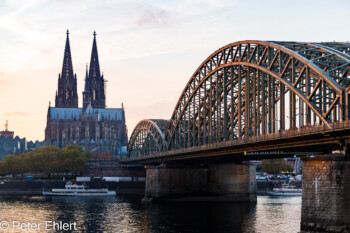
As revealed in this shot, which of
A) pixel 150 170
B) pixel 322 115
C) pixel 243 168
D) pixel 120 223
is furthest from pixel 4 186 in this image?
pixel 322 115

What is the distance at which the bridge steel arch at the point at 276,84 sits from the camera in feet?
210

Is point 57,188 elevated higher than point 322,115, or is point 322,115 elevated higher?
point 322,115

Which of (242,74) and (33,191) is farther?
(33,191)

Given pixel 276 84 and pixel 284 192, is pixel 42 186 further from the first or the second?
pixel 276 84

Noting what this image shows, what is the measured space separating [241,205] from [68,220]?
37916 mm

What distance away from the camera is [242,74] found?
99.6m

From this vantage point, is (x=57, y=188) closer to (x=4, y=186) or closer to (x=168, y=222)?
(x=4, y=186)

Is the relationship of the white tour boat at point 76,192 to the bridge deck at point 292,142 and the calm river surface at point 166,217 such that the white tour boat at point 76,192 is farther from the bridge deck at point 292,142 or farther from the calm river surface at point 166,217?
the bridge deck at point 292,142

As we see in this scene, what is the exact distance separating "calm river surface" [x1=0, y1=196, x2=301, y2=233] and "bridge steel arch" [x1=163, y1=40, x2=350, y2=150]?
41.7 ft

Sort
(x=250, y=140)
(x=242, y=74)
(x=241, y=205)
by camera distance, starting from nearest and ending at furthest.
A: (x=250, y=140) → (x=242, y=74) → (x=241, y=205)

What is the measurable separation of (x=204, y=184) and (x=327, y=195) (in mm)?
66439

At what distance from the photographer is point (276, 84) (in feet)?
322

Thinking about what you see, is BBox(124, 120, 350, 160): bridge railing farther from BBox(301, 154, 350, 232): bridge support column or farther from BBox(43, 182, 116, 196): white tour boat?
BBox(43, 182, 116, 196): white tour boat

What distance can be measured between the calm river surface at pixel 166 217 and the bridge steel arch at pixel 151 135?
36.1 m
